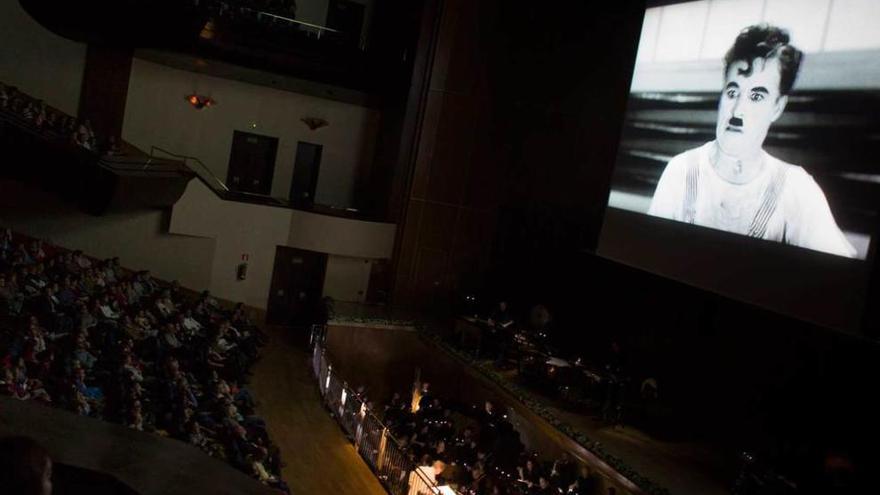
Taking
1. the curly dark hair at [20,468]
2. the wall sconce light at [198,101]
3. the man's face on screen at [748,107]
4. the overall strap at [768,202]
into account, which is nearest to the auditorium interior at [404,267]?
the curly dark hair at [20,468]

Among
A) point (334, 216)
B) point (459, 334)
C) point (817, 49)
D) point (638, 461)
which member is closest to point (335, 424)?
point (459, 334)

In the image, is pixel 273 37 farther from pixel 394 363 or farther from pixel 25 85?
pixel 394 363

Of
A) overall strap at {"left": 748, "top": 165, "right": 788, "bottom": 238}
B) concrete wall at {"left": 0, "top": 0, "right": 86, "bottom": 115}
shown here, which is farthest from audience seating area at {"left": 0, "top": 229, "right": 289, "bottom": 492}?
overall strap at {"left": 748, "top": 165, "right": 788, "bottom": 238}

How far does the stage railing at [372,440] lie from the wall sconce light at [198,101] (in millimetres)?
7480

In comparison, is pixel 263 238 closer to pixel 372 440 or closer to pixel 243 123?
pixel 243 123

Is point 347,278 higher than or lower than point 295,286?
higher

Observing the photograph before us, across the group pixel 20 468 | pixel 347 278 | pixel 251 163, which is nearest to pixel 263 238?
pixel 347 278

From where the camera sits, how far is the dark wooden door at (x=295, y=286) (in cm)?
1862

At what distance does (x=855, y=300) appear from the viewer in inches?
394

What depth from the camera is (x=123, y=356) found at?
33.0ft

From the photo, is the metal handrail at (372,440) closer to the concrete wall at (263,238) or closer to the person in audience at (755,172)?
the concrete wall at (263,238)

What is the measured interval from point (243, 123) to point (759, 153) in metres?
12.5

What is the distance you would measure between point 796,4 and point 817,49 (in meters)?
0.79

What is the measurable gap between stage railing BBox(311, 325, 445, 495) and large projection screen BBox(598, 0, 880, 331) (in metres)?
5.59
